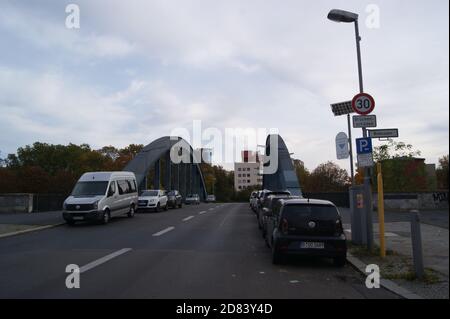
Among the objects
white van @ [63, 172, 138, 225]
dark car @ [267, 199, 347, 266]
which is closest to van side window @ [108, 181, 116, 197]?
white van @ [63, 172, 138, 225]

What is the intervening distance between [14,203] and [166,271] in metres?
21.5

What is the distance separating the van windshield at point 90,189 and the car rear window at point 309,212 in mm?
12826

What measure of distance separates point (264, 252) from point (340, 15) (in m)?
6.71

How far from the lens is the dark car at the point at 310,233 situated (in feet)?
29.5

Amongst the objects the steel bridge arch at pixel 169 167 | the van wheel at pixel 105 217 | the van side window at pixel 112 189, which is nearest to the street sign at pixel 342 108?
the van wheel at pixel 105 217

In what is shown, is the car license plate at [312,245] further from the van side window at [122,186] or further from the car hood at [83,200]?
the van side window at [122,186]

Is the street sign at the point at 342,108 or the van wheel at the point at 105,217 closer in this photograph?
the street sign at the point at 342,108

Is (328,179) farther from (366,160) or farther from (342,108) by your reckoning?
(366,160)

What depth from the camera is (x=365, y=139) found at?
1078 cm

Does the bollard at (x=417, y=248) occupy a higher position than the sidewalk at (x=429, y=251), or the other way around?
the bollard at (x=417, y=248)

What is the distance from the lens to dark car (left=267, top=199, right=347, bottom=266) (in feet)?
29.5

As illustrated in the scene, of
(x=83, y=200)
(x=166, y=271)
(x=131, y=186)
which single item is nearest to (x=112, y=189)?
(x=83, y=200)

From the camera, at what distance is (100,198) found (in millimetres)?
19359
